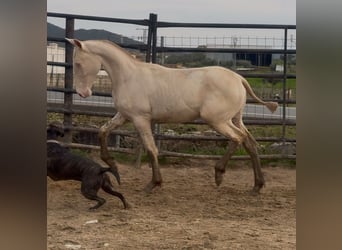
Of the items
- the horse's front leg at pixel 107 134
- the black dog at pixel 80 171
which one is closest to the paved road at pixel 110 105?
the horse's front leg at pixel 107 134

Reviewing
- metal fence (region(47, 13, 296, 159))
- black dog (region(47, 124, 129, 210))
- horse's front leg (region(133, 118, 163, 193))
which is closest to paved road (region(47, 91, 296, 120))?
metal fence (region(47, 13, 296, 159))

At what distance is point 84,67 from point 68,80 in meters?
0.15

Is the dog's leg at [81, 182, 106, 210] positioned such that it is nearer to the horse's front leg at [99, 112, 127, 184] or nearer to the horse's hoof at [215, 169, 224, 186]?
the horse's front leg at [99, 112, 127, 184]

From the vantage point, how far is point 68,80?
9.25 feet

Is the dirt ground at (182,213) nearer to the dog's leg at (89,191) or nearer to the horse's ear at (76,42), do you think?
the dog's leg at (89,191)

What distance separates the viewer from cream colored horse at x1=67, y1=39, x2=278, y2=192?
2.76 meters

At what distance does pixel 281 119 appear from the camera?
304 cm

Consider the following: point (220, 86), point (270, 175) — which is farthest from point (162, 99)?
point (270, 175)

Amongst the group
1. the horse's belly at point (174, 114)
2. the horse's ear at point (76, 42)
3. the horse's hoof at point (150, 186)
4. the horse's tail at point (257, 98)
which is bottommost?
the horse's hoof at point (150, 186)

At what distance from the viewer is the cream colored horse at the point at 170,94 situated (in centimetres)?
276

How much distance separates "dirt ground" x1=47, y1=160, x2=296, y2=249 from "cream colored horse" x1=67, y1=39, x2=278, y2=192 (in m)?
0.17

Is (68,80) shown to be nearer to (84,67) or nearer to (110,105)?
(84,67)
